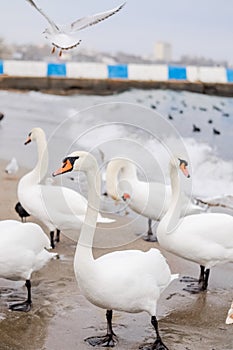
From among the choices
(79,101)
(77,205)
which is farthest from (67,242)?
(79,101)

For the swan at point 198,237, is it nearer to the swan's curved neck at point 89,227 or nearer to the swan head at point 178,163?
the swan head at point 178,163

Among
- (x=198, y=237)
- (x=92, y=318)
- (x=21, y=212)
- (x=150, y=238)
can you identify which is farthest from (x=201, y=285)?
(x=21, y=212)

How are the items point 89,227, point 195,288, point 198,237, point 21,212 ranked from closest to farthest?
point 89,227 < point 198,237 < point 195,288 < point 21,212

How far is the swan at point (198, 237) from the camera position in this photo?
18.6ft

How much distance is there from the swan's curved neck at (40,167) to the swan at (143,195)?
66cm

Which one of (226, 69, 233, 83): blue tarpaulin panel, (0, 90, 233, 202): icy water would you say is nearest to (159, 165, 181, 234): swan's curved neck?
(0, 90, 233, 202): icy water

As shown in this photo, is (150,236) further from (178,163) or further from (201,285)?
(178,163)

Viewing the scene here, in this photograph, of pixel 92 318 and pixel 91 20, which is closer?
pixel 91 20

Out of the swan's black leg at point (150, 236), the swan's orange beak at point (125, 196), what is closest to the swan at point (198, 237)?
the swan's black leg at point (150, 236)

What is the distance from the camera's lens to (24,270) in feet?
16.7

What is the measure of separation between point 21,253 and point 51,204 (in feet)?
5.43

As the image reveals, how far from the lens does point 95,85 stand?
2905cm

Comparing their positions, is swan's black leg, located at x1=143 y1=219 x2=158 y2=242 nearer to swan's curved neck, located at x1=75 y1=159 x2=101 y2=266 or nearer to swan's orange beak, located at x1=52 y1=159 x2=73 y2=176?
swan's curved neck, located at x1=75 y1=159 x2=101 y2=266

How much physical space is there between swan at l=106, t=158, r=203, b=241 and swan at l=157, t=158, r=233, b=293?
1.09 metres
